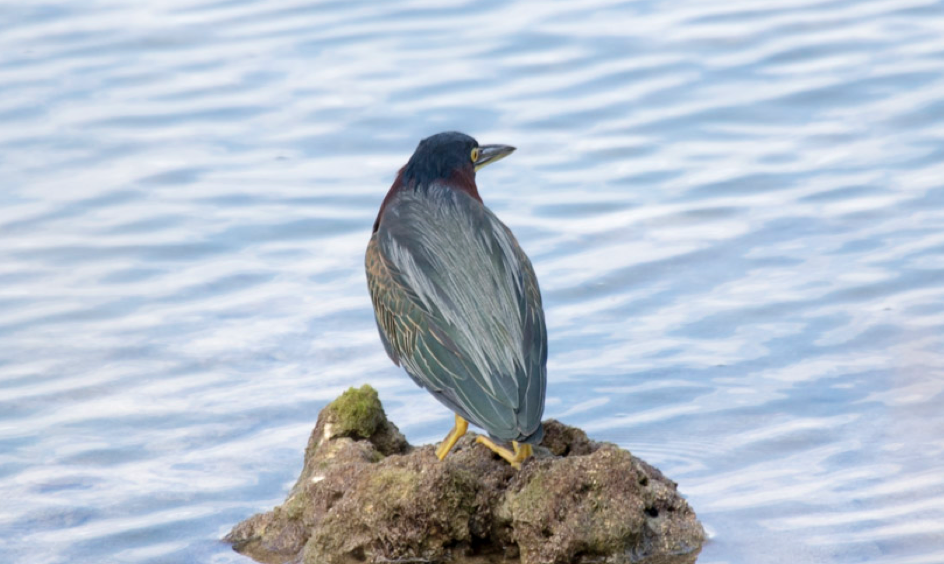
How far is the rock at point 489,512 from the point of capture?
5.68 m

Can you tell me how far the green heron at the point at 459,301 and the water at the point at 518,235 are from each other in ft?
3.44

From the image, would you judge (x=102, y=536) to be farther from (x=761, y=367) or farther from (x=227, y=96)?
(x=227, y=96)

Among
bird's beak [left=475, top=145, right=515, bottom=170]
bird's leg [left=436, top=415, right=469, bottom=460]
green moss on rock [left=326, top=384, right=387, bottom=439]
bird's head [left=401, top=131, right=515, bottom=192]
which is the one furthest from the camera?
bird's beak [left=475, top=145, right=515, bottom=170]

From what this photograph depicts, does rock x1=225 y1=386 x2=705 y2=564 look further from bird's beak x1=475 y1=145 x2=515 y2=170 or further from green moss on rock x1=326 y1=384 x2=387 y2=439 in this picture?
bird's beak x1=475 y1=145 x2=515 y2=170

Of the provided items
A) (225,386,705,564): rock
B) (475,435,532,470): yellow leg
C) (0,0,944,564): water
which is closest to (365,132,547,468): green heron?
(475,435,532,470): yellow leg

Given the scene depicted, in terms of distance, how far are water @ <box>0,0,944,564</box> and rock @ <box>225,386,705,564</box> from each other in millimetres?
448

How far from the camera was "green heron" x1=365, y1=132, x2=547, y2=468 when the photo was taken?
19.6 feet

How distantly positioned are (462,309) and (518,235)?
4555 millimetres

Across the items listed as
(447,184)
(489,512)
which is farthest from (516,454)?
(447,184)

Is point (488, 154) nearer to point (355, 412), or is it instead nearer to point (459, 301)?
point (459, 301)

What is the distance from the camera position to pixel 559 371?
900cm

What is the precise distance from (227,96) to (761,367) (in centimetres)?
674

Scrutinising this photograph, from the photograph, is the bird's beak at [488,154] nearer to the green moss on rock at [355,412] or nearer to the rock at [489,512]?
the green moss on rock at [355,412]

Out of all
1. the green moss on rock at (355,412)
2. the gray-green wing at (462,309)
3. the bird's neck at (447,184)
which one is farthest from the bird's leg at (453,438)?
the bird's neck at (447,184)
